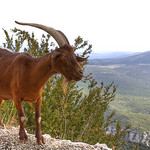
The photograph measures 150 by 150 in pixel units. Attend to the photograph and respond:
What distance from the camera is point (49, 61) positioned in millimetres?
3240

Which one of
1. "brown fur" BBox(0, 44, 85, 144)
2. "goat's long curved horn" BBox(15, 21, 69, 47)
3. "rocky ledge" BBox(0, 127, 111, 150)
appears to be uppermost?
"goat's long curved horn" BBox(15, 21, 69, 47)

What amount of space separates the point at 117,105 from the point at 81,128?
139889 mm

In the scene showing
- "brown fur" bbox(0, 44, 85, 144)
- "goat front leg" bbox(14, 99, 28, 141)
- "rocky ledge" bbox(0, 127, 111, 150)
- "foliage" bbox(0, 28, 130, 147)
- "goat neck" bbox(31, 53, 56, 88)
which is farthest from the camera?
"foliage" bbox(0, 28, 130, 147)

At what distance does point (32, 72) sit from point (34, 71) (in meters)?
0.05

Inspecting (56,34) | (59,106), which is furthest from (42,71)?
(59,106)

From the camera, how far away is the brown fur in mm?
3051

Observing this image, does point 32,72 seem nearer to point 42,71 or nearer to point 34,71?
point 34,71

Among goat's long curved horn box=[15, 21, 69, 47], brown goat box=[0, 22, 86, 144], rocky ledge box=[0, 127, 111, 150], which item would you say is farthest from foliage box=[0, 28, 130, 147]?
goat's long curved horn box=[15, 21, 69, 47]

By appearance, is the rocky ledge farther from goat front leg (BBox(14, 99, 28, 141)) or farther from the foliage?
the foliage

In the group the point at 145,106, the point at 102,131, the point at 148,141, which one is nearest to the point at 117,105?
the point at 145,106

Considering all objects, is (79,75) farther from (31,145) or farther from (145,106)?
(145,106)

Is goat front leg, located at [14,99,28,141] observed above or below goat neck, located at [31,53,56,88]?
below

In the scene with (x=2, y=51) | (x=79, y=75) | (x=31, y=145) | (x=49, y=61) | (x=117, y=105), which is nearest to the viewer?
(x=79, y=75)

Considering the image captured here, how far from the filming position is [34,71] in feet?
11.1
